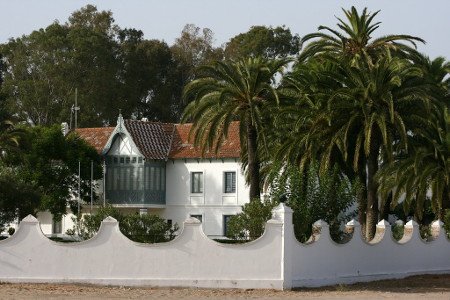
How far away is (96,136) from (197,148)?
9.26 meters

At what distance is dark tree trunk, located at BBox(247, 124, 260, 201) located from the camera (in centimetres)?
4594

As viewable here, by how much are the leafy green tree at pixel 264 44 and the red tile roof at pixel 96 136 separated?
1047 inches

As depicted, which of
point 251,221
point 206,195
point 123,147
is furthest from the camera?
point 123,147

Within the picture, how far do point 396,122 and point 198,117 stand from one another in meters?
10.4

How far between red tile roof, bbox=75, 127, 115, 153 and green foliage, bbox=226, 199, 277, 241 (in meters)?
36.2

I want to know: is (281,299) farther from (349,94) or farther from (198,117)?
(198,117)

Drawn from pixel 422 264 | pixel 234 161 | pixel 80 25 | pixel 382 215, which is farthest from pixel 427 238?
pixel 80 25

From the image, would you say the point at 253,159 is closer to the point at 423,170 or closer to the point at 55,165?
the point at 423,170

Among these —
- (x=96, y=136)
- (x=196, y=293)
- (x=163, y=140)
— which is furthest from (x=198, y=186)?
(x=196, y=293)

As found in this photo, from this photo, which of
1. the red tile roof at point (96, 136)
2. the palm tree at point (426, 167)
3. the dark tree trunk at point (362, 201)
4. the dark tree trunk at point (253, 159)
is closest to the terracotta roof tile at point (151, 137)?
the red tile roof at point (96, 136)

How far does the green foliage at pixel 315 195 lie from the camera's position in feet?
122

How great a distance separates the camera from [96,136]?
238 ft

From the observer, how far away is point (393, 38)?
46219mm

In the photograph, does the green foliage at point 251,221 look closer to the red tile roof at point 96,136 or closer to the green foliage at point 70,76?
the red tile roof at point 96,136
